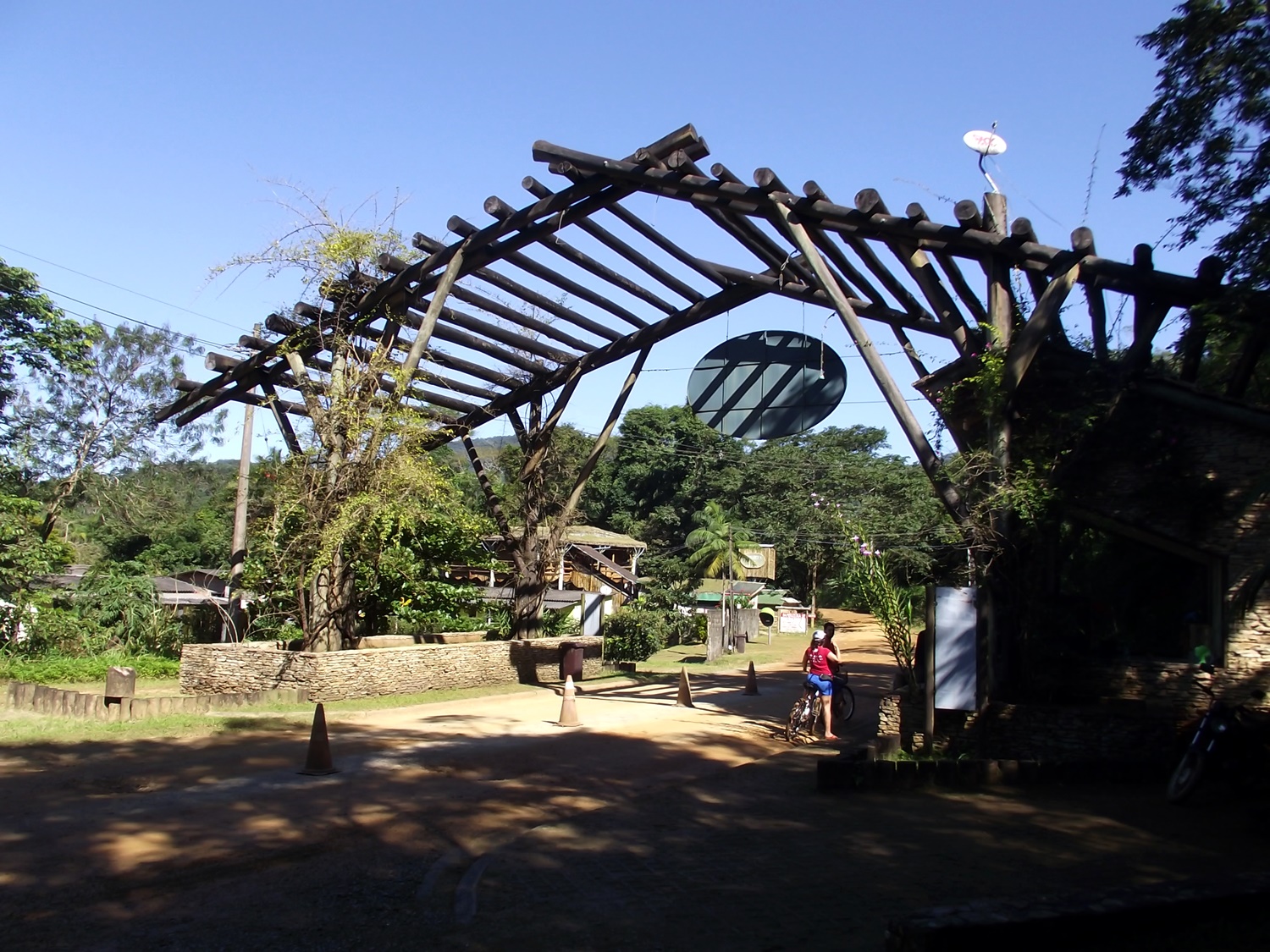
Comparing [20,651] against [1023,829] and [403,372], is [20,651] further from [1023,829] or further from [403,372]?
[1023,829]

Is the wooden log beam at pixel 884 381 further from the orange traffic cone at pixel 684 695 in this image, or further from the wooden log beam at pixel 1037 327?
the orange traffic cone at pixel 684 695

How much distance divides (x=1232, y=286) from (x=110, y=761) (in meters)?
12.6

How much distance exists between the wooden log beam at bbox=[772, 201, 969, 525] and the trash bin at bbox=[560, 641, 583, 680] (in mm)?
9819

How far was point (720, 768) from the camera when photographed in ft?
34.9

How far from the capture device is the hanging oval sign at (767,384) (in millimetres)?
15047

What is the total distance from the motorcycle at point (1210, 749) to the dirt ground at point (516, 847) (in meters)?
0.24

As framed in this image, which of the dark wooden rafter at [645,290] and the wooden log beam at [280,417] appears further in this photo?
the wooden log beam at [280,417]

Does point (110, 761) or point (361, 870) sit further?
point (110, 761)

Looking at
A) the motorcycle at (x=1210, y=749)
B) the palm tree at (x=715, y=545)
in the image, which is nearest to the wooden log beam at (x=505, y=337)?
the motorcycle at (x=1210, y=749)

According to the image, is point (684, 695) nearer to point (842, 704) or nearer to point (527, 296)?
point (842, 704)

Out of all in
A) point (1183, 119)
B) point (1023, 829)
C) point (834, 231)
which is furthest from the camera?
point (834, 231)

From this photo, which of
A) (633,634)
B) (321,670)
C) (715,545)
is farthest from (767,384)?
(715,545)

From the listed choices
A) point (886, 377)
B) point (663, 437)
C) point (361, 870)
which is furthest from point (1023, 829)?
point (663, 437)

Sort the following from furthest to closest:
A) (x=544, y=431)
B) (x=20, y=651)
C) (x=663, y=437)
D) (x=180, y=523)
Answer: (x=663, y=437) → (x=180, y=523) → (x=544, y=431) → (x=20, y=651)
